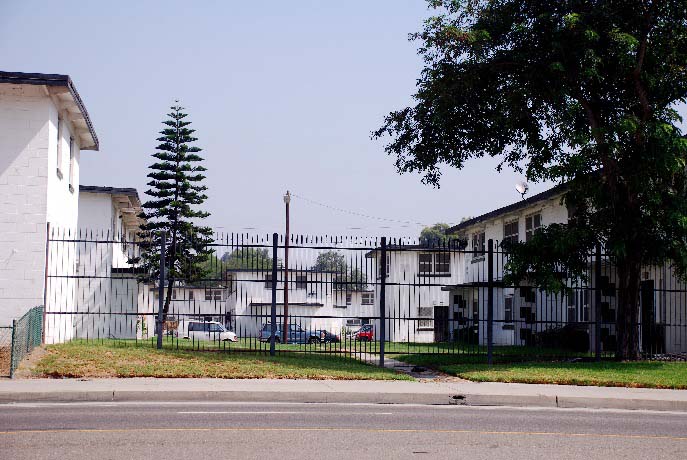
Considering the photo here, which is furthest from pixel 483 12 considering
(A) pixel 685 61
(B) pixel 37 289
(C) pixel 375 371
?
(B) pixel 37 289

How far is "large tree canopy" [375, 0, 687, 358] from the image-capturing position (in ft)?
68.2

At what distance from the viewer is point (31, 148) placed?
21312 mm

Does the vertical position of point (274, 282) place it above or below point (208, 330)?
above

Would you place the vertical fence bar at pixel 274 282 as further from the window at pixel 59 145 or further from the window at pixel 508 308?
the window at pixel 508 308

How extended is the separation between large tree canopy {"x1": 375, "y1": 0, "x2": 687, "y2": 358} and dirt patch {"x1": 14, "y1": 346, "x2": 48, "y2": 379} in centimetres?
1092

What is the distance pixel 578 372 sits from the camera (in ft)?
62.7

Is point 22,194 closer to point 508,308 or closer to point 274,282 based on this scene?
point 274,282

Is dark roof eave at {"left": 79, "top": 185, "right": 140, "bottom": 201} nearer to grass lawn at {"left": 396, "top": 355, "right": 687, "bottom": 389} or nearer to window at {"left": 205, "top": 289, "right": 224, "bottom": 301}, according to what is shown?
window at {"left": 205, "top": 289, "right": 224, "bottom": 301}

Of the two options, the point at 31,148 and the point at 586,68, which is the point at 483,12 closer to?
the point at 586,68

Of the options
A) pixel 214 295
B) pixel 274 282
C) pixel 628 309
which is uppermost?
pixel 274 282

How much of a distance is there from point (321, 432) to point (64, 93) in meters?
14.3

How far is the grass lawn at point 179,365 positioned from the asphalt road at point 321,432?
3.55 metres

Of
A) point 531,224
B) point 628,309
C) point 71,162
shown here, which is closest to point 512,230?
point 531,224

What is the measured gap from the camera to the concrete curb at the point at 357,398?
46.6 feet
